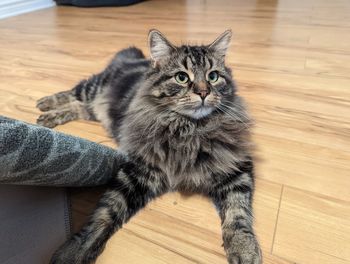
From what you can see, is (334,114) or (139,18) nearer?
(334,114)

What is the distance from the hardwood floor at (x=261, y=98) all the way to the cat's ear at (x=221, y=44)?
42 centimetres

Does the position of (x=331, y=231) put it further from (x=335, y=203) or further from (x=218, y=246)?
(x=218, y=246)

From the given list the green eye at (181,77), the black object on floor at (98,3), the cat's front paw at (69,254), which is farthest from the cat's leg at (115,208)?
the black object on floor at (98,3)

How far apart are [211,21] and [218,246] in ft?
8.71

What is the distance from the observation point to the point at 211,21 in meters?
3.16

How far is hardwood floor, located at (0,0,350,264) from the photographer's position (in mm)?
939

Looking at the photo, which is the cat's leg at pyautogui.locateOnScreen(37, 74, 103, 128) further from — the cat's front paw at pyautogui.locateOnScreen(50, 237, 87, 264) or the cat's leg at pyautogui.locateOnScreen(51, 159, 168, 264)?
the cat's front paw at pyautogui.locateOnScreen(50, 237, 87, 264)

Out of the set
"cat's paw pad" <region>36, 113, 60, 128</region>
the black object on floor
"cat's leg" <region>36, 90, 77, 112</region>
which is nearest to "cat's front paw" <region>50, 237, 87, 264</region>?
"cat's paw pad" <region>36, 113, 60, 128</region>

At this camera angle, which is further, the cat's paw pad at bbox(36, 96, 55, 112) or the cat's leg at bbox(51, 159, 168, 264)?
the cat's paw pad at bbox(36, 96, 55, 112)

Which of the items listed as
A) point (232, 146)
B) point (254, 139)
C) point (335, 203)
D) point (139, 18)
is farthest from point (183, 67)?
point (139, 18)

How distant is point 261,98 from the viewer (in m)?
1.68

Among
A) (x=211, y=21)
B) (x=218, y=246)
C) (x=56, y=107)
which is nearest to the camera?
→ (x=218, y=246)

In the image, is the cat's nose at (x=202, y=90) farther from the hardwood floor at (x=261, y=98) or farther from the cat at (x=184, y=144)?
the hardwood floor at (x=261, y=98)

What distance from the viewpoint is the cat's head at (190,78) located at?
3.25 ft
